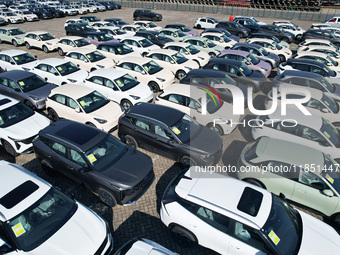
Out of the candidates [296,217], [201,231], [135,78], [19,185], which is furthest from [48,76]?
[296,217]

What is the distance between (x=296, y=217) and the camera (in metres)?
5.79

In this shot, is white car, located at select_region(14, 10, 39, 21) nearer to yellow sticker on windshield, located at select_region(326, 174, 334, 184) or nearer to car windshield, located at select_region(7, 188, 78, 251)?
car windshield, located at select_region(7, 188, 78, 251)

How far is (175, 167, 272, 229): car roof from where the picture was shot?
5206 millimetres

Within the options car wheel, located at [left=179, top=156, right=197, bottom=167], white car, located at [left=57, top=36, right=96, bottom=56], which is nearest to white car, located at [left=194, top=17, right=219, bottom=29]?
white car, located at [left=57, top=36, right=96, bottom=56]

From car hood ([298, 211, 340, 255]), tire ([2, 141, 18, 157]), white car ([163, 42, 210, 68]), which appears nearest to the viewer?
car hood ([298, 211, 340, 255])

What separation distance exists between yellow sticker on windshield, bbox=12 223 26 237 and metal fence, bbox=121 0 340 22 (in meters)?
40.8

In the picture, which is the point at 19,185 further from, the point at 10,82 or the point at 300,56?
the point at 300,56

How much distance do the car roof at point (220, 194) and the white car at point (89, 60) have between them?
10631mm

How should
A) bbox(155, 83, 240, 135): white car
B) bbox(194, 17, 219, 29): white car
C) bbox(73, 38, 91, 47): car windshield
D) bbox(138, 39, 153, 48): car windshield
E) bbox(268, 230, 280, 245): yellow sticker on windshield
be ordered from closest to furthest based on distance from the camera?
1. bbox(268, 230, 280, 245): yellow sticker on windshield
2. bbox(155, 83, 240, 135): white car
3. bbox(73, 38, 91, 47): car windshield
4. bbox(138, 39, 153, 48): car windshield
5. bbox(194, 17, 219, 29): white car

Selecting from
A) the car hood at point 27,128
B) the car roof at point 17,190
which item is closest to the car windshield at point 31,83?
the car hood at point 27,128

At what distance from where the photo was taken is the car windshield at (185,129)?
8344 millimetres

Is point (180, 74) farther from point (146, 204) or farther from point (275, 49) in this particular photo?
point (146, 204)

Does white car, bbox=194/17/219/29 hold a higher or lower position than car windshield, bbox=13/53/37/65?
higher

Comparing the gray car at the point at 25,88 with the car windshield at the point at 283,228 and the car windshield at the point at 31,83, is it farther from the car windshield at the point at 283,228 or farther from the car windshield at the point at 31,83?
the car windshield at the point at 283,228
